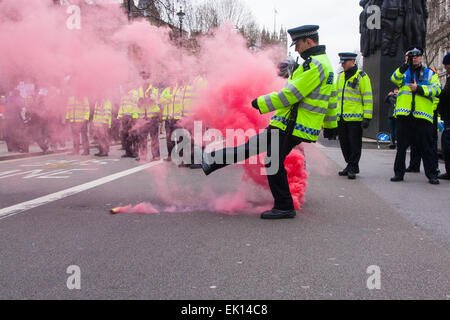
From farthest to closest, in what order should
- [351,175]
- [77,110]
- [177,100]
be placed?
[77,110], [177,100], [351,175]

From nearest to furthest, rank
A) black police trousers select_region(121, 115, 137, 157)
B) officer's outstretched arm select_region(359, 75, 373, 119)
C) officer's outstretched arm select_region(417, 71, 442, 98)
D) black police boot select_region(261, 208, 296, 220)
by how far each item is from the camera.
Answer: black police boot select_region(261, 208, 296, 220) < officer's outstretched arm select_region(417, 71, 442, 98) < officer's outstretched arm select_region(359, 75, 373, 119) < black police trousers select_region(121, 115, 137, 157)

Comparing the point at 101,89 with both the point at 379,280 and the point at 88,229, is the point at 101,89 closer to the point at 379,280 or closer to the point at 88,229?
the point at 88,229

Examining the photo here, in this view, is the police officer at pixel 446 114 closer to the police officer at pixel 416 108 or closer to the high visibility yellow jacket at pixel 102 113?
the police officer at pixel 416 108

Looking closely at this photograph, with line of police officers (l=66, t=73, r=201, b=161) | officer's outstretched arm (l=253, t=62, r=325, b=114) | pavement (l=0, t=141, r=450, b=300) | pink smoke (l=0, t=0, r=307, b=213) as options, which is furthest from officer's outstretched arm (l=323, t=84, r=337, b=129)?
line of police officers (l=66, t=73, r=201, b=161)

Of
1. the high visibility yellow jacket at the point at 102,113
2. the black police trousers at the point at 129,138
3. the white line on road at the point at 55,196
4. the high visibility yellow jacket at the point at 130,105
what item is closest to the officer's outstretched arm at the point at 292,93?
the white line on road at the point at 55,196

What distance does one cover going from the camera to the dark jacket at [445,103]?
801 cm

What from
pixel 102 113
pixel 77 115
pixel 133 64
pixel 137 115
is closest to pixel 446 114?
pixel 133 64

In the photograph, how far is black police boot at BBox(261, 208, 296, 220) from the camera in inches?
194

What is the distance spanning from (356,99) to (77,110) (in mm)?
6070

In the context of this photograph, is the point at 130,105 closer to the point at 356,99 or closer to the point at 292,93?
the point at 356,99

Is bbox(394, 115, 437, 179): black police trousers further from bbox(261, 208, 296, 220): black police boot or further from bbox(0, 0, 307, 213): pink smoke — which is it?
bbox(261, 208, 296, 220): black police boot

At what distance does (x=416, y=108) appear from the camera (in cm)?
763

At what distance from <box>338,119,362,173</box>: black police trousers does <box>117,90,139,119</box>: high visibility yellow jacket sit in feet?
14.5

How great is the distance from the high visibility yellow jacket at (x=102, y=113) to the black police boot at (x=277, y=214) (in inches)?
284
